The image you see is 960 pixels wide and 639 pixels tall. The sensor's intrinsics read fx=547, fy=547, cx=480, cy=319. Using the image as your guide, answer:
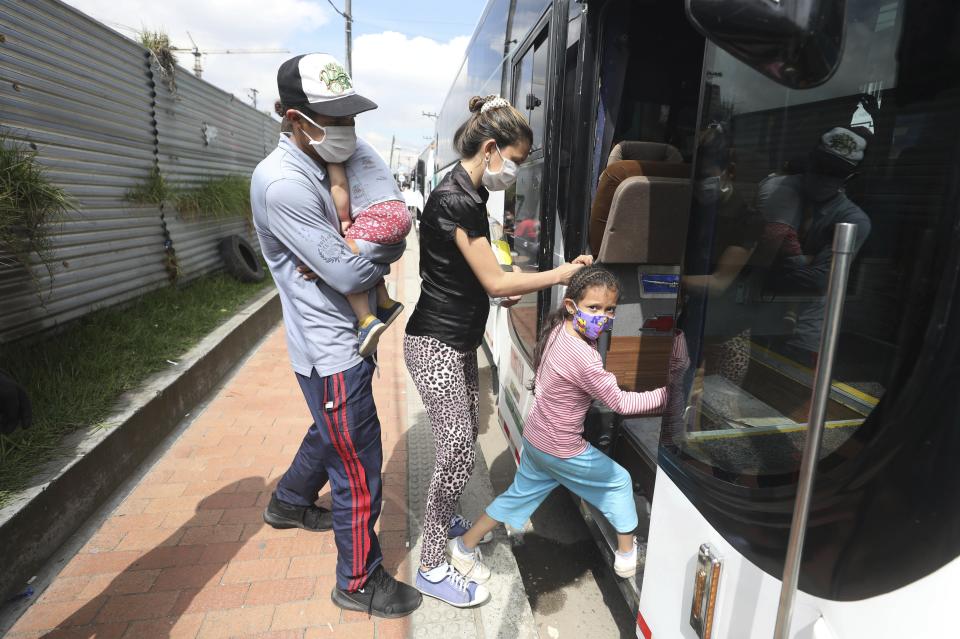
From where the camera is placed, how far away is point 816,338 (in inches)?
49.3

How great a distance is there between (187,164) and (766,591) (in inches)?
308

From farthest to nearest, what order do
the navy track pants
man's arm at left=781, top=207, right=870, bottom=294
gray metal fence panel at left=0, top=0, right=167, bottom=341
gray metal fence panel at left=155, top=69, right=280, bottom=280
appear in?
1. gray metal fence panel at left=155, top=69, right=280, bottom=280
2. gray metal fence panel at left=0, top=0, right=167, bottom=341
3. the navy track pants
4. man's arm at left=781, top=207, right=870, bottom=294

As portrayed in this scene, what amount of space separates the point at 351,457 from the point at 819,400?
169cm

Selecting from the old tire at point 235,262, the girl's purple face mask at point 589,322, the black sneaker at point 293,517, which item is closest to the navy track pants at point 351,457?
the black sneaker at point 293,517

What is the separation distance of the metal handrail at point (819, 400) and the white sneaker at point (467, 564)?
1.81m

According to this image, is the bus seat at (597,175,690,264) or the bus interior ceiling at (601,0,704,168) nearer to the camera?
the bus seat at (597,175,690,264)

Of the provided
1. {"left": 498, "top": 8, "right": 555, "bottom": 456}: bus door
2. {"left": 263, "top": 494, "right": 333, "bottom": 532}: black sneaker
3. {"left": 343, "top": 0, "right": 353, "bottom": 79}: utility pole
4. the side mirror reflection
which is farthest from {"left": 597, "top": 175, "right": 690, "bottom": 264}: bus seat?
{"left": 343, "top": 0, "right": 353, "bottom": 79}: utility pole

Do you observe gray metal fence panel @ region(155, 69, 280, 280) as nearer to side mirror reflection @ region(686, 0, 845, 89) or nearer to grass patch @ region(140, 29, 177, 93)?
grass patch @ region(140, 29, 177, 93)

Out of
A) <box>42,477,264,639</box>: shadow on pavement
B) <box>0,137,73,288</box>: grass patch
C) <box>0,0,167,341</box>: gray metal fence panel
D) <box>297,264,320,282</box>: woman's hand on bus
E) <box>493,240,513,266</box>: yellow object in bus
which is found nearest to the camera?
<box>297,264,320,282</box>: woman's hand on bus

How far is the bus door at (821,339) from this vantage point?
0.94 meters

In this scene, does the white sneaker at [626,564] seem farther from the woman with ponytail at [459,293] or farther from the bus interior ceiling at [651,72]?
the bus interior ceiling at [651,72]

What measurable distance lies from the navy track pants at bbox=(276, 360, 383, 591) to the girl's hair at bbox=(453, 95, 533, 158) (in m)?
1.00

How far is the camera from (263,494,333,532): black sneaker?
298 centimetres

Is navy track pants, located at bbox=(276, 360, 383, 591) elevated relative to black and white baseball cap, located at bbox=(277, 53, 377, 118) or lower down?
lower down
